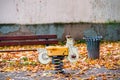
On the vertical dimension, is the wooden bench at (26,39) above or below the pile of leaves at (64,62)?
above

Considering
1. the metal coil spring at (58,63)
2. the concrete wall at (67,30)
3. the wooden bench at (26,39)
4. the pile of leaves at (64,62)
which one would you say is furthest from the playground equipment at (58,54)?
the concrete wall at (67,30)

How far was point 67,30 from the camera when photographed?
16.2 metres

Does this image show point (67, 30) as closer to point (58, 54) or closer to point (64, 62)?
point (64, 62)

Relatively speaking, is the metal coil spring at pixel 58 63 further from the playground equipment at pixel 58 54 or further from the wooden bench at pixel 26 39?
the wooden bench at pixel 26 39

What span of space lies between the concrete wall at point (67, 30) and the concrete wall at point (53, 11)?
200 millimetres

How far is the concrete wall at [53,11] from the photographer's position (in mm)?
15961

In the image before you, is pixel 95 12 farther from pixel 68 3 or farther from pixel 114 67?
pixel 114 67

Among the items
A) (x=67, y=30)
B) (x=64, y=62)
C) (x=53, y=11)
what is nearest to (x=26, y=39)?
(x=64, y=62)

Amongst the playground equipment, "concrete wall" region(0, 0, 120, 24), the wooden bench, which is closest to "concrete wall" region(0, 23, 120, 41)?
"concrete wall" region(0, 0, 120, 24)

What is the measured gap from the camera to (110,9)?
16.4 m

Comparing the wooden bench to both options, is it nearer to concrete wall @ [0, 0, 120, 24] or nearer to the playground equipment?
the playground equipment

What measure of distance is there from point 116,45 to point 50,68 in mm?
5251

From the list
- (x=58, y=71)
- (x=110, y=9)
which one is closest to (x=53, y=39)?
(x=58, y=71)

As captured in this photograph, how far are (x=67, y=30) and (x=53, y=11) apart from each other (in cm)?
95
